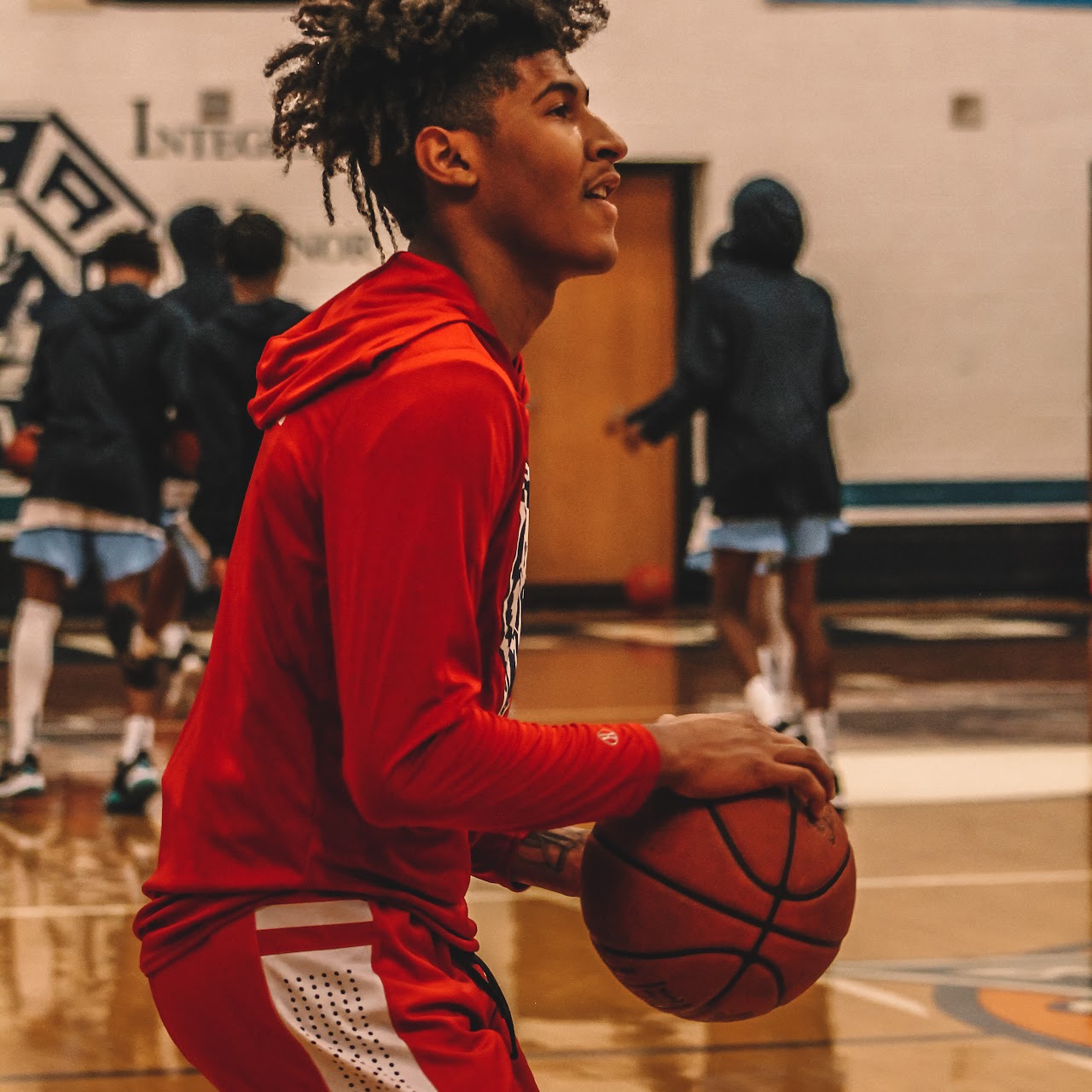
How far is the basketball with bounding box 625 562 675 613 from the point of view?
11.2m

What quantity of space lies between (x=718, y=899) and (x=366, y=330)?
0.67m

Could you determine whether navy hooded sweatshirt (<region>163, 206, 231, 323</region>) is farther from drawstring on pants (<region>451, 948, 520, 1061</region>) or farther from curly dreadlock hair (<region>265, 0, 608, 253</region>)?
drawstring on pants (<region>451, 948, 520, 1061</region>)

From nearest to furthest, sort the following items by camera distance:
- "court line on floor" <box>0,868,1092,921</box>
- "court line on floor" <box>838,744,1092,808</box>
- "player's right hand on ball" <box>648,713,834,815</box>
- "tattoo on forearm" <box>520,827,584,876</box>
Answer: "player's right hand on ball" <box>648,713,834,815</box> → "tattoo on forearm" <box>520,827,584,876</box> → "court line on floor" <box>0,868,1092,921</box> → "court line on floor" <box>838,744,1092,808</box>

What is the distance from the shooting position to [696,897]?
193 centimetres

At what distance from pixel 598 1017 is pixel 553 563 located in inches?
301

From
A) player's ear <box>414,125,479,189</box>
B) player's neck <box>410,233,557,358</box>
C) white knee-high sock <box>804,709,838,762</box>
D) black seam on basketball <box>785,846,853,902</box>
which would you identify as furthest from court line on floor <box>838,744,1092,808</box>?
player's ear <box>414,125,479,189</box>

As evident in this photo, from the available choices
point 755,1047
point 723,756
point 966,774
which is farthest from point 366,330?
point 966,774

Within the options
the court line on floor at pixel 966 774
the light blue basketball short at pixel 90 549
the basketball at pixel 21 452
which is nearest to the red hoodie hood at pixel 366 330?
the light blue basketball short at pixel 90 549

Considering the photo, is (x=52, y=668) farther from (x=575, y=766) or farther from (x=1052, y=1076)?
(x=575, y=766)

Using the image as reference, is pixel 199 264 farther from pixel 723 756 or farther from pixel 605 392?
pixel 723 756

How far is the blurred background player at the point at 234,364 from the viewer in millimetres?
5555

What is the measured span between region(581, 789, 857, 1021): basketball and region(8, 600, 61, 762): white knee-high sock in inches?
176

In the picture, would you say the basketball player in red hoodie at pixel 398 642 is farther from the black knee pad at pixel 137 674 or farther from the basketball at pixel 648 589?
the basketball at pixel 648 589

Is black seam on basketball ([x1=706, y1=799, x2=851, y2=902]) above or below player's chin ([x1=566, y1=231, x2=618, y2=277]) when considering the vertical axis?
below
